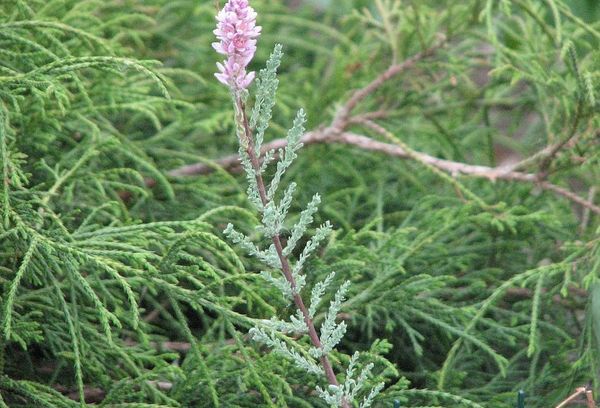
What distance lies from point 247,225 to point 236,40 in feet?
3.10

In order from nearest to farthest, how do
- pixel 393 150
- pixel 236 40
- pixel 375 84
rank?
pixel 236 40 → pixel 393 150 → pixel 375 84

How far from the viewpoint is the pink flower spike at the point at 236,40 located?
1.27m

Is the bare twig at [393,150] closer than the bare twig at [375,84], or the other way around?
the bare twig at [393,150]

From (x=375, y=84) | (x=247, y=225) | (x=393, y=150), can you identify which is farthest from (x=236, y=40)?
(x=375, y=84)

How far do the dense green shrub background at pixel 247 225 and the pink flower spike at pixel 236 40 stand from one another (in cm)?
36

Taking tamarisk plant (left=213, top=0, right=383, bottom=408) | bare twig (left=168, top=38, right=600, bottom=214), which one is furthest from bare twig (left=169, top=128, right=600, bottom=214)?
tamarisk plant (left=213, top=0, right=383, bottom=408)

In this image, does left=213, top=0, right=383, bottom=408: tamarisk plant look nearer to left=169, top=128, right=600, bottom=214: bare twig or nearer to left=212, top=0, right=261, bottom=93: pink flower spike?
left=212, top=0, right=261, bottom=93: pink flower spike

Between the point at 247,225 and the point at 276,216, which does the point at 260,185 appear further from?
the point at 247,225

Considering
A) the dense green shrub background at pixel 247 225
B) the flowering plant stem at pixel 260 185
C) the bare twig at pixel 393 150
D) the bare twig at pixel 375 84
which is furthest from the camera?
the bare twig at pixel 375 84

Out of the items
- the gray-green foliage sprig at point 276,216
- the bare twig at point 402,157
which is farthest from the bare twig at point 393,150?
the gray-green foliage sprig at point 276,216

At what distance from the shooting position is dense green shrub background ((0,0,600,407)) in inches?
66.6

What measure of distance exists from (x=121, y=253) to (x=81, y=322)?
0.25 metres

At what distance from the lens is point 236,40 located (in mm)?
1271

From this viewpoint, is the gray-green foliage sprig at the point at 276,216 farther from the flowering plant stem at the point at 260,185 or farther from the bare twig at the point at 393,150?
the bare twig at the point at 393,150
